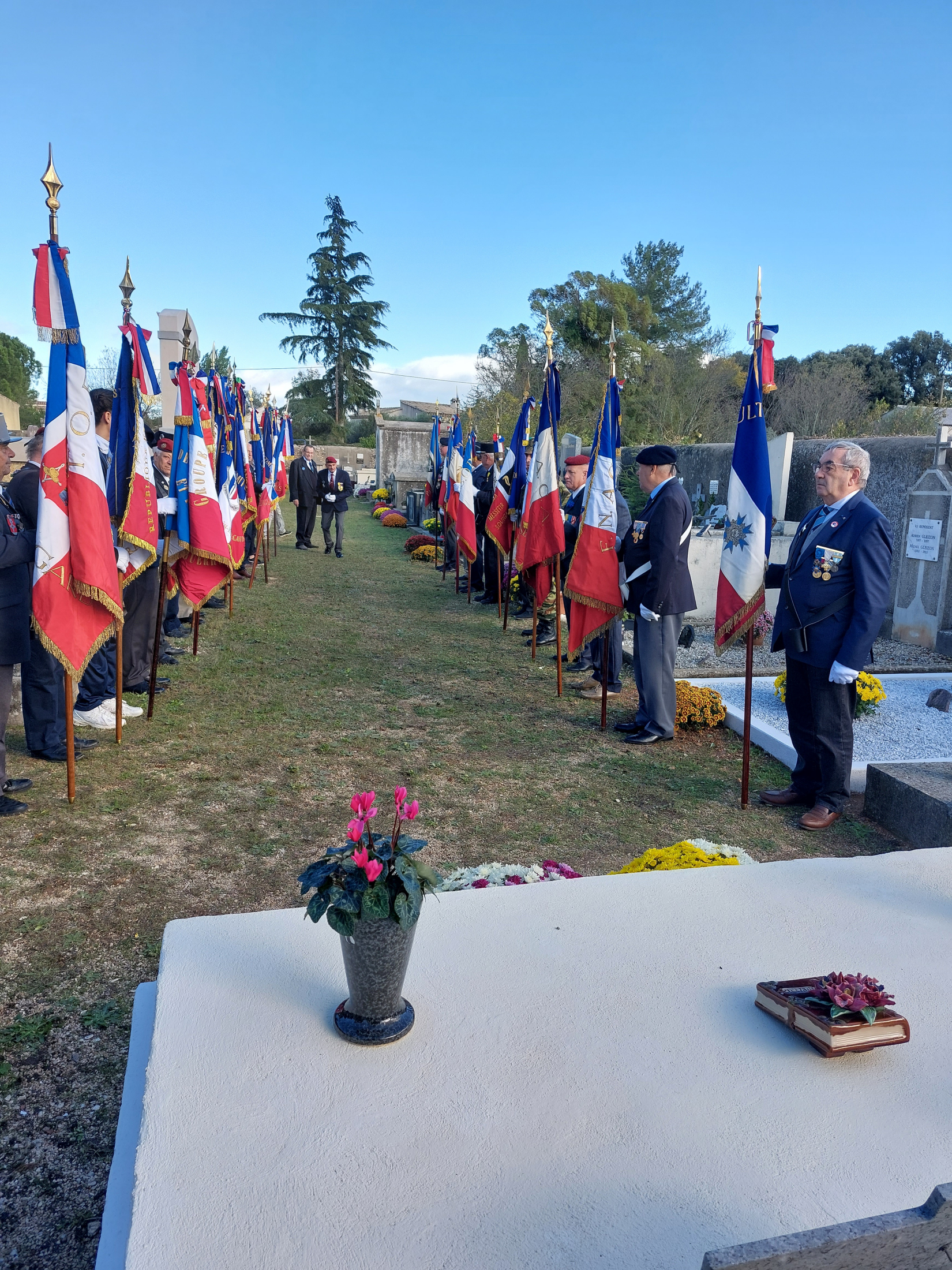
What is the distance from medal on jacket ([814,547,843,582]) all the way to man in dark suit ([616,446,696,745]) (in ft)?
4.29

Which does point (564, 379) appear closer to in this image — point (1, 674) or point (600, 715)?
point (600, 715)

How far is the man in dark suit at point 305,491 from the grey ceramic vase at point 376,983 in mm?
15692

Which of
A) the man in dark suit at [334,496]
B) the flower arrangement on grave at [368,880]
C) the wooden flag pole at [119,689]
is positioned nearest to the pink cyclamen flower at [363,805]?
the flower arrangement on grave at [368,880]

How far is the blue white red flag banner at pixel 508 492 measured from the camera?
1049cm

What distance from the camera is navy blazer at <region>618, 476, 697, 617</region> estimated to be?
6121mm

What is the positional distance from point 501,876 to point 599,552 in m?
3.37

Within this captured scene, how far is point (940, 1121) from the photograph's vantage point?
2037 millimetres

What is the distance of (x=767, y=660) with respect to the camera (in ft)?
29.2

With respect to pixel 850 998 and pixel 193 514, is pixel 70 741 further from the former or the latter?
pixel 850 998

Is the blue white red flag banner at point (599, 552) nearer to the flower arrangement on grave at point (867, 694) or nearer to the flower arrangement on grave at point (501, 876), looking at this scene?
the flower arrangement on grave at point (867, 694)

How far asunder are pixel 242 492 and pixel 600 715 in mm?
6441

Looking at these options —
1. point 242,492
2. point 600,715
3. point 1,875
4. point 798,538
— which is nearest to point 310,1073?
point 1,875

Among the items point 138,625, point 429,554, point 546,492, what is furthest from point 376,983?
point 429,554

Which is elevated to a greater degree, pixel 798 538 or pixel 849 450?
pixel 849 450
